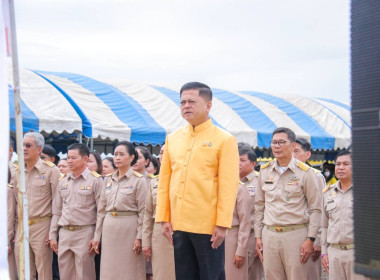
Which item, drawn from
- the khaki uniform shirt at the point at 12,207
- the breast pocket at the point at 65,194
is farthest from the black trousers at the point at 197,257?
the khaki uniform shirt at the point at 12,207

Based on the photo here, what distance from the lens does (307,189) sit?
4.61 m

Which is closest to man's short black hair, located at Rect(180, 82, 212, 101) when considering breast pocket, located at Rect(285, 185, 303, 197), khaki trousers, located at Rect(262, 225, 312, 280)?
breast pocket, located at Rect(285, 185, 303, 197)

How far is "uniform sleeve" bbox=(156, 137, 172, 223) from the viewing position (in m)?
3.64

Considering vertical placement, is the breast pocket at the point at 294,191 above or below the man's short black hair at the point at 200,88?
below

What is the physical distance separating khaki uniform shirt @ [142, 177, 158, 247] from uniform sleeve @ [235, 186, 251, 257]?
91 cm

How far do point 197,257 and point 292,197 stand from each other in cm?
146

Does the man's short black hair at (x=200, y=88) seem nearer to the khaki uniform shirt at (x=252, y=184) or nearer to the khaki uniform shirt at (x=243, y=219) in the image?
the khaki uniform shirt at (x=243, y=219)

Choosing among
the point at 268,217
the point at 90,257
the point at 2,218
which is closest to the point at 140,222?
the point at 90,257

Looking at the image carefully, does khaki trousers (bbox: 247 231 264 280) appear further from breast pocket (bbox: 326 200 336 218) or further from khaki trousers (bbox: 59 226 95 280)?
khaki trousers (bbox: 59 226 95 280)

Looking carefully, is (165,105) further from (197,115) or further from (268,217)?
(197,115)

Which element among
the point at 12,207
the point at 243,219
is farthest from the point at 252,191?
the point at 12,207

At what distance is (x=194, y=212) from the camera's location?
346cm

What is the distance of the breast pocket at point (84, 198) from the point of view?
5.56 m

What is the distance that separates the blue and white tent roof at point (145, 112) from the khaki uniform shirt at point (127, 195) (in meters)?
3.16
